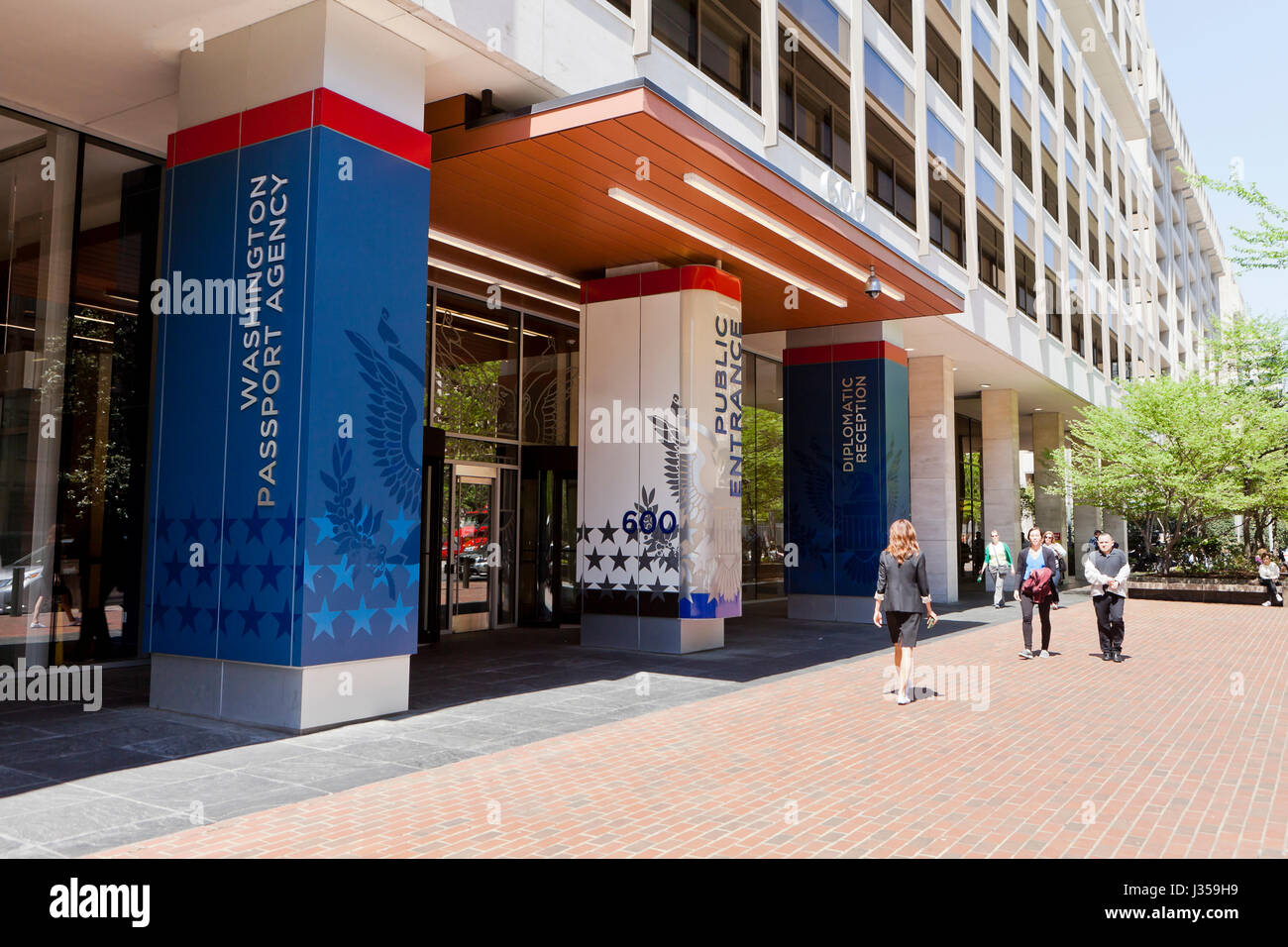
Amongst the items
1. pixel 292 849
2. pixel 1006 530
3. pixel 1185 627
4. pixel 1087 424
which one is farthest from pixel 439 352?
pixel 1087 424

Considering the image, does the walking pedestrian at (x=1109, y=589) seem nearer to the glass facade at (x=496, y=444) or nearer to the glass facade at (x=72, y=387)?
the glass facade at (x=496, y=444)

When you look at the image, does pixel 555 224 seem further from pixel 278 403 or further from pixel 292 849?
pixel 292 849

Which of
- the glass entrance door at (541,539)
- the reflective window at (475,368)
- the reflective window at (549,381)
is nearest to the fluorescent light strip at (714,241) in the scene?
the reflective window at (549,381)

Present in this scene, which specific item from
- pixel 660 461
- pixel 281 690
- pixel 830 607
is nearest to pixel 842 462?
pixel 830 607

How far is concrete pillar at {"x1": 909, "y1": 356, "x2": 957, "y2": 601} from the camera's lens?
885 inches

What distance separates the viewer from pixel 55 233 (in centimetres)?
1035

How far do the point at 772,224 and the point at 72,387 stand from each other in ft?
28.1

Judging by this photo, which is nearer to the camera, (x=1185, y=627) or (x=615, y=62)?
(x=615, y=62)

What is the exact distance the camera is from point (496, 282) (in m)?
15.3

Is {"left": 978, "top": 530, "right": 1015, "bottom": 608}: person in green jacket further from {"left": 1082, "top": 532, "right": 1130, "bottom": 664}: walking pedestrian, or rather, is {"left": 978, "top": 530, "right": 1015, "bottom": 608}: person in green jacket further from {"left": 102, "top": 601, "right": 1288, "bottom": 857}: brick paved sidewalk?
{"left": 102, "top": 601, "right": 1288, "bottom": 857}: brick paved sidewalk

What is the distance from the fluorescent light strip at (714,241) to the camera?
11.0 metres

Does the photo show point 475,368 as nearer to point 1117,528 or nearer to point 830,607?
point 830,607

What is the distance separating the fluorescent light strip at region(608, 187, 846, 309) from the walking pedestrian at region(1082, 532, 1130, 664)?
5.90 m

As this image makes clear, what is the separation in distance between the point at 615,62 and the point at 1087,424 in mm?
23831
